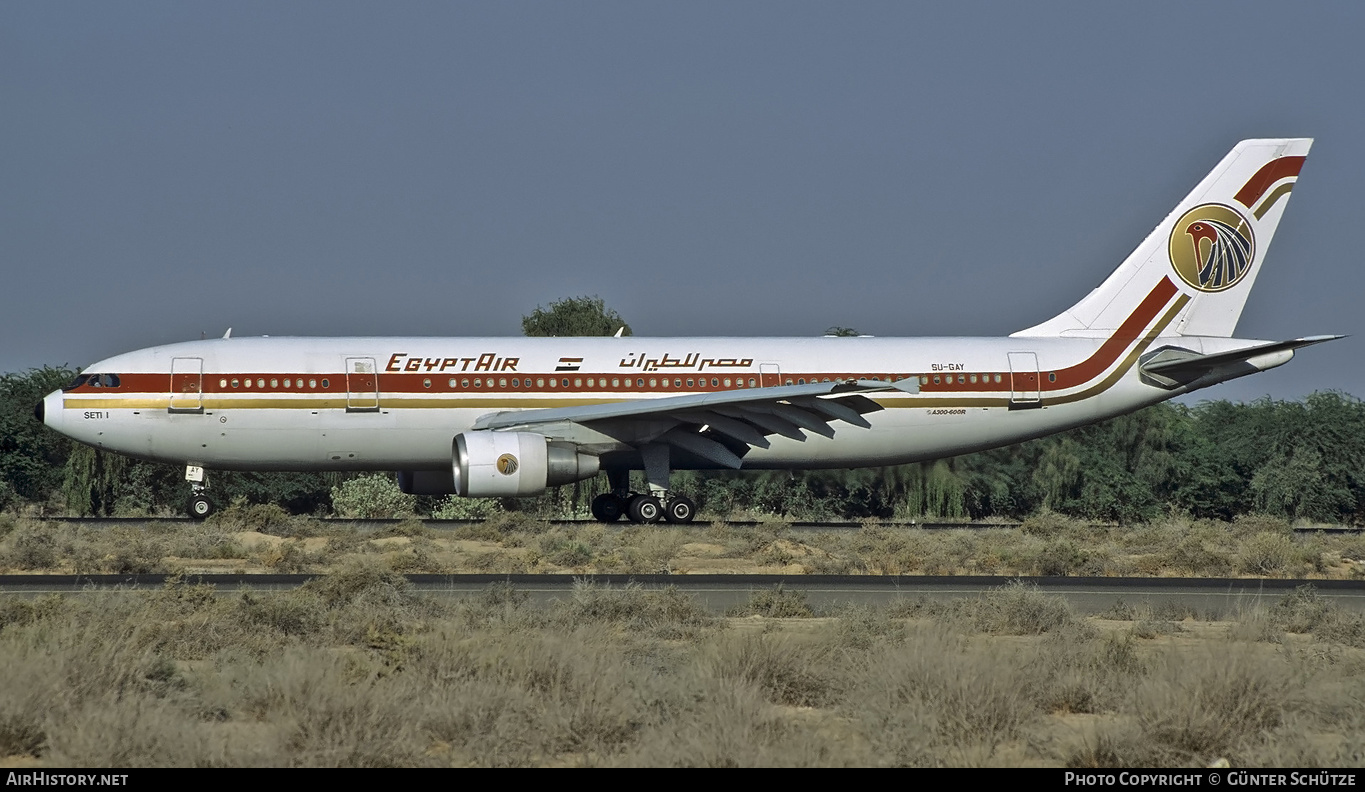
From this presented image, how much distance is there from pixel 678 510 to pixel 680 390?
8.52ft

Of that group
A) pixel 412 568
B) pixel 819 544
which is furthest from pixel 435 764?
pixel 819 544

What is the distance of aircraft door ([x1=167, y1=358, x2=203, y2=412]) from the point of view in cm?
3008

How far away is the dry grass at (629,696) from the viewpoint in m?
9.53

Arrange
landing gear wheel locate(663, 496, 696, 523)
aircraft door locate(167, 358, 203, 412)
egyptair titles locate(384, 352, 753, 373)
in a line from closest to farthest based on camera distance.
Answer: aircraft door locate(167, 358, 203, 412), egyptair titles locate(384, 352, 753, 373), landing gear wheel locate(663, 496, 696, 523)

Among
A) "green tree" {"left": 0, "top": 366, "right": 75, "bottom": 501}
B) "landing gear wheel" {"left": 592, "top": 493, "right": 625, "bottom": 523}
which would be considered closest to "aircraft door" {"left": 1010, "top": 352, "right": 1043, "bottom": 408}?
"landing gear wheel" {"left": 592, "top": 493, "right": 625, "bottom": 523}

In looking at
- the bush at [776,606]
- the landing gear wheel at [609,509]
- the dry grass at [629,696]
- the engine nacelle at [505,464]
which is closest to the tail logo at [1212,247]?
the landing gear wheel at [609,509]

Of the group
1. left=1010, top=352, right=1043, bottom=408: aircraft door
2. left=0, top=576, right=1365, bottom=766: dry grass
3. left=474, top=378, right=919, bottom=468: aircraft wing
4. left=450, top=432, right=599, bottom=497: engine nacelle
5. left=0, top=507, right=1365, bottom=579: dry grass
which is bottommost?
left=0, top=576, right=1365, bottom=766: dry grass

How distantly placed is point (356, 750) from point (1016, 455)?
112ft

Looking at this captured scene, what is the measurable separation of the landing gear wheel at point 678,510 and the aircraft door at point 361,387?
6503 millimetres

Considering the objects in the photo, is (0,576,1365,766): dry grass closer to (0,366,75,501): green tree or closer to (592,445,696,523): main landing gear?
(592,445,696,523): main landing gear

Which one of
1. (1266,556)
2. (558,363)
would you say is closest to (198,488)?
(558,363)

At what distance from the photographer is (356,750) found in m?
9.34

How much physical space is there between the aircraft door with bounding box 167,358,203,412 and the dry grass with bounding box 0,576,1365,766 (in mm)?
15694
